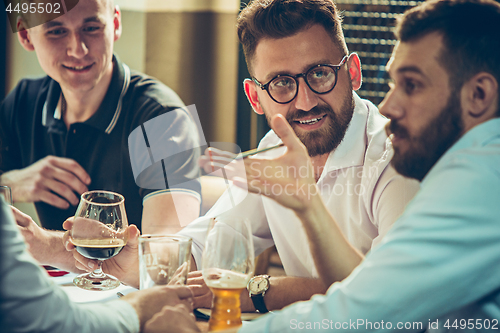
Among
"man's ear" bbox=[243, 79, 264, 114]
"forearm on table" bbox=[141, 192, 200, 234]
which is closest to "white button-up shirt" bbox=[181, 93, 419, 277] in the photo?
"man's ear" bbox=[243, 79, 264, 114]

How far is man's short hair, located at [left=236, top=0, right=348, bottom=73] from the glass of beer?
A: 31.9 inches

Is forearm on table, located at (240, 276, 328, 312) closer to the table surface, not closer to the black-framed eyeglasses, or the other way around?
the table surface

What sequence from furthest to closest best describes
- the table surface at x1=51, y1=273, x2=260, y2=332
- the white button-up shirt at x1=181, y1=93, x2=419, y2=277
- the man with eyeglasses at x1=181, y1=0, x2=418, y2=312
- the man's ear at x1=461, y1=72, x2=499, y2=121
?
1. the man with eyeglasses at x1=181, y1=0, x2=418, y2=312
2. the white button-up shirt at x1=181, y1=93, x2=419, y2=277
3. the table surface at x1=51, y1=273, x2=260, y2=332
4. the man's ear at x1=461, y1=72, x2=499, y2=121

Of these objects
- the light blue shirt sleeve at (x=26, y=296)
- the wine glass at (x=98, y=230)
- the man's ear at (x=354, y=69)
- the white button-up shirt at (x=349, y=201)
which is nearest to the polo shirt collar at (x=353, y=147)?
the white button-up shirt at (x=349, y=201)

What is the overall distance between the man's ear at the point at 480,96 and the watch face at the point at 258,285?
623mm

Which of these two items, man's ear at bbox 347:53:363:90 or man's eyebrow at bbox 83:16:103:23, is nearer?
man's ear at bbox 347:53:363:90

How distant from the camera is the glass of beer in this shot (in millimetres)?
821

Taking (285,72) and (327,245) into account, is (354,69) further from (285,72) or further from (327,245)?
(327,245)

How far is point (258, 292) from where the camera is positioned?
110cm

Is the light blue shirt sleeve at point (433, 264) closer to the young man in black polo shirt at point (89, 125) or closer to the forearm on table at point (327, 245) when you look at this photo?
the forearm on table at point (327, 245)

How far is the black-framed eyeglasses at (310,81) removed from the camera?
1.38 m

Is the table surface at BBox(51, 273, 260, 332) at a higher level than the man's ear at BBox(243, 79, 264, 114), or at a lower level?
lower

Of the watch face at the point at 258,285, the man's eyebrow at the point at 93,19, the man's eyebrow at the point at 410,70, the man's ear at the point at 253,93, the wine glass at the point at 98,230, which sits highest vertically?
the man's eyebrow at the point at 93,19

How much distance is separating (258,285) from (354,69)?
32.3 inches
